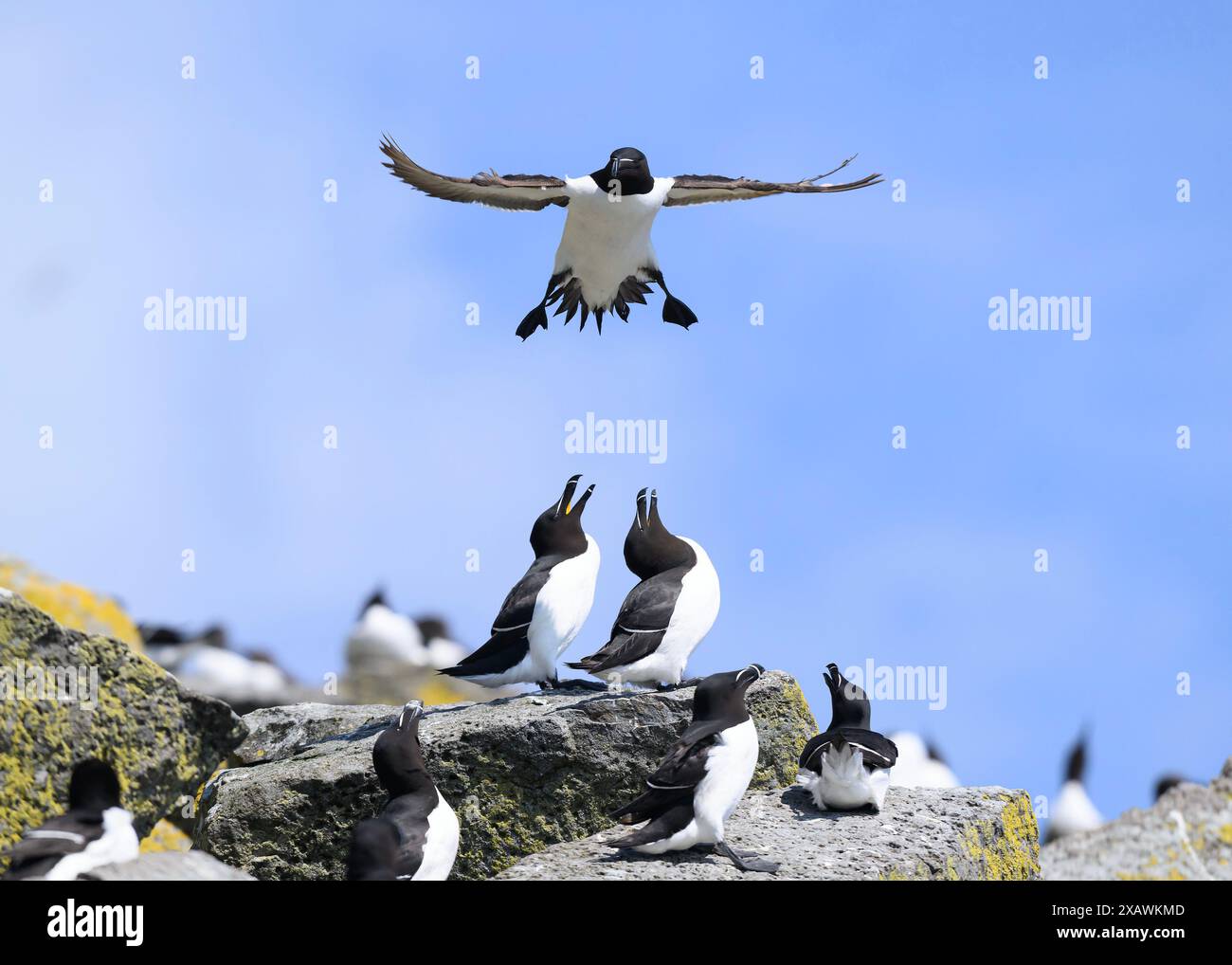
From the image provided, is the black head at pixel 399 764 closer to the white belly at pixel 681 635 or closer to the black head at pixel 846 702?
the white belly at pixel 681 635

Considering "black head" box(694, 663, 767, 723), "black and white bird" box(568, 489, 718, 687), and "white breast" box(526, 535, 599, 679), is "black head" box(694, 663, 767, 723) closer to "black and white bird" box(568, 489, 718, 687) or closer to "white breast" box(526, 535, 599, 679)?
"black and white bird" box(568, 489, 718, 687)

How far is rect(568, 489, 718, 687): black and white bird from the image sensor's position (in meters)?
8.76

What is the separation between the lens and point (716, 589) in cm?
907

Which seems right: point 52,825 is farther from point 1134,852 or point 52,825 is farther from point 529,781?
point 1134,852

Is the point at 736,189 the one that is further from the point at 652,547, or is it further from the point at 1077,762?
the point at 1077,762

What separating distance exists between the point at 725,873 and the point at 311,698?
8870mm

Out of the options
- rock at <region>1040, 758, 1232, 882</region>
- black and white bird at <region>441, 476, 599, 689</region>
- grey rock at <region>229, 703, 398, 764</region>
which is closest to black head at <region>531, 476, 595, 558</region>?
black and white bird at <region>441, 476, 599, 689</region>

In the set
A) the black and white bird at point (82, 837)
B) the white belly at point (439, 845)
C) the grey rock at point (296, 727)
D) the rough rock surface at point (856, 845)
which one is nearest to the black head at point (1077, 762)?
the rough rock surface at point (856, 845)

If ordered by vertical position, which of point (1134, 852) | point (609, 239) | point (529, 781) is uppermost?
point (609, 239)

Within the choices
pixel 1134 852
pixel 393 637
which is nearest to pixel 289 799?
pixel 1134 852

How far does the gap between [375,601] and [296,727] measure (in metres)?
8.64

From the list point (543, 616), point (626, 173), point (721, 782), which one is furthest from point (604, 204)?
point (721, 782)

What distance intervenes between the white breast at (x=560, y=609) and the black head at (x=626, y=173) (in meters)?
2.78

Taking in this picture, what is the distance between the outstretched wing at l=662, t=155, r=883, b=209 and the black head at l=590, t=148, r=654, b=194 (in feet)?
1.66
